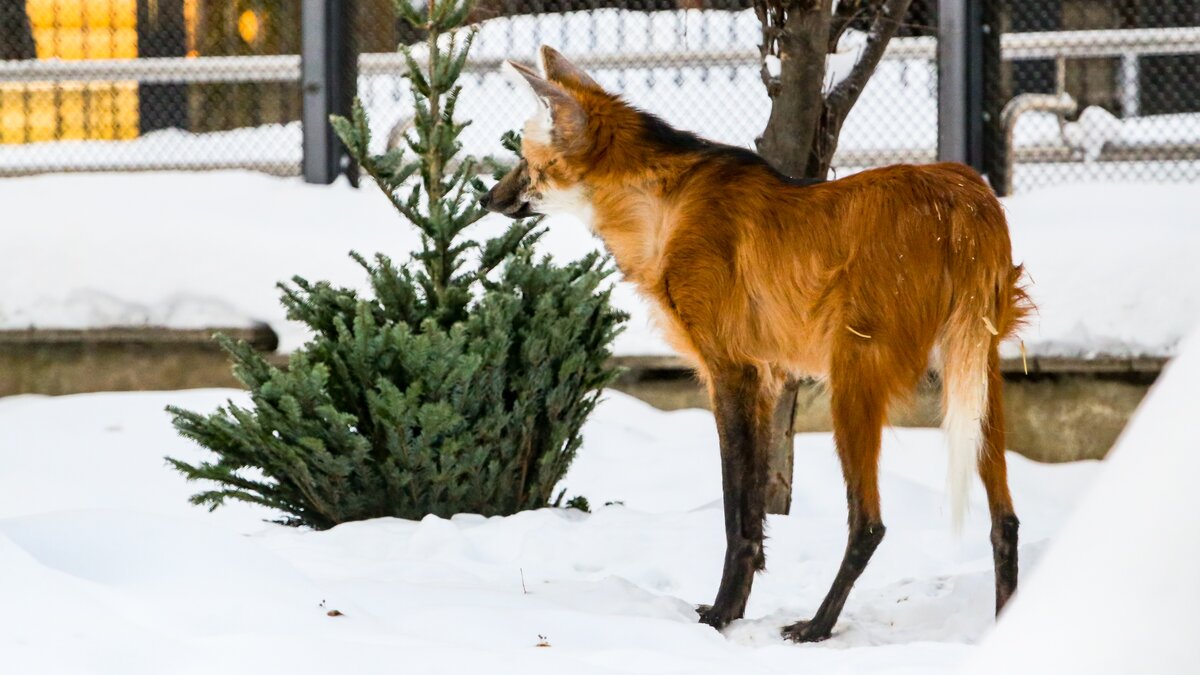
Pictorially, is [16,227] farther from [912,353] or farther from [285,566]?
[912,353]

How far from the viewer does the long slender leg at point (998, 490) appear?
3703mm

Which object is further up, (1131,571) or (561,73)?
(561,73)

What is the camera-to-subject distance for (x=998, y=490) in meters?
3.73

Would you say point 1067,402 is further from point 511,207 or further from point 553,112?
point 553,112

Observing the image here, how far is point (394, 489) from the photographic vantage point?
16.5 ft

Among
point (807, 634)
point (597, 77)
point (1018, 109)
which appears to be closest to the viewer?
point (807, 634)

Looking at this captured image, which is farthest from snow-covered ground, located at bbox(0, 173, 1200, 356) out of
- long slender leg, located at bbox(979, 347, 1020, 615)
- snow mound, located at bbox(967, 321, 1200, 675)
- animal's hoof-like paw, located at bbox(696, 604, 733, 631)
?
snow mound, located at bbox(967, 321, 1200, 675)

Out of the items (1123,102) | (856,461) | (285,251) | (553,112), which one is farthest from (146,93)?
(856,461)

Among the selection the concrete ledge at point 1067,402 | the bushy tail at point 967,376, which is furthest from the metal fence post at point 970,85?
the bushy tail at point 967,376

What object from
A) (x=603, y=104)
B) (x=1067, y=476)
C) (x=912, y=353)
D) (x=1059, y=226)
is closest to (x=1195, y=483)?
(x=912, y=353)

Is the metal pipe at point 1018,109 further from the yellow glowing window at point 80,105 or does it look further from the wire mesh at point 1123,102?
the yellow glowing window at point 80,105

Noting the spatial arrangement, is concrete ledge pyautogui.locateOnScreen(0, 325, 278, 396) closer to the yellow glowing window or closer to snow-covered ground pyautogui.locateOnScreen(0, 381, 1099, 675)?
snow-covered ground pyautogui.locateOnScreen(0, 381, 1099, 675)

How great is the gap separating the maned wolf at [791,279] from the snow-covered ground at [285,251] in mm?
2612

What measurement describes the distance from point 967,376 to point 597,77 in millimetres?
5322
